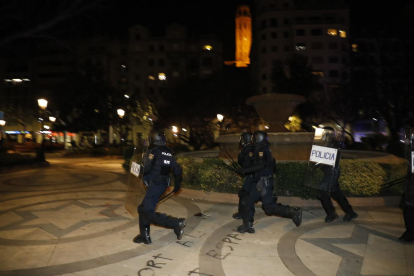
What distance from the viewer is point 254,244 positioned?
17.7 ft

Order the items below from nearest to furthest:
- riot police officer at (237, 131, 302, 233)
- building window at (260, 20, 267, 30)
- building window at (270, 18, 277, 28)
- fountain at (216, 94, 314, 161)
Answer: riot police officer at (237, 131, 302, 233) → fountain at (216, 94, 314, 161) → building window at (270, 18, 277, 28) → building window at (260, 20, 267, 30)

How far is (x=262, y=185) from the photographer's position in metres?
5.61

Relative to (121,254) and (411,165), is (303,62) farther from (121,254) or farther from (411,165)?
(121,254)

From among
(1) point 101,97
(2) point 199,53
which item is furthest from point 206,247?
(2) point 199,53

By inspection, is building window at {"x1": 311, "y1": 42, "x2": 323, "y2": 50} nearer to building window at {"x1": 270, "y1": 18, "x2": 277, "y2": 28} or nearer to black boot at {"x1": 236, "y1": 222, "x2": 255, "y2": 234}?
building window at {"x1": 270, "y1": 18, "x2": 277, "y2": 28}

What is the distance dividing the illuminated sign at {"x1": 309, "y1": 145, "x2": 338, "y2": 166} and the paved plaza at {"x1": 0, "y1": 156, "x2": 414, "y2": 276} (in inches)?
49.9

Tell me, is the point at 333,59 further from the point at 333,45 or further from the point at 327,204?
the point at 327,204

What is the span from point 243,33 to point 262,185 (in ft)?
44.7

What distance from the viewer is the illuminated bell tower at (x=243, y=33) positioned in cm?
1769

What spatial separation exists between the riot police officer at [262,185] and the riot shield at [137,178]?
1684 millimetres

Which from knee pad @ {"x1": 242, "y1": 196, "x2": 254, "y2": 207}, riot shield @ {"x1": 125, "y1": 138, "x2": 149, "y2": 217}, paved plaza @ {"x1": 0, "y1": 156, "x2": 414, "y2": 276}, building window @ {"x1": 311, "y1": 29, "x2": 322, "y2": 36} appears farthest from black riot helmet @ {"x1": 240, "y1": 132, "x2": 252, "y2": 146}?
building window @ {"x1": 311, "y1": 29, "x2": 322, "y2": 36}

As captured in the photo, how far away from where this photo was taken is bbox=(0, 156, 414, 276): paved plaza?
4.45m

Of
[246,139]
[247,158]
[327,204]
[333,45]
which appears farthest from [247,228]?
[333,45]

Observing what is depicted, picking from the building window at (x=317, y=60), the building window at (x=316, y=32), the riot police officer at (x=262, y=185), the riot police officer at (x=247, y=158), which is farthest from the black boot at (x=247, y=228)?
the building window at (x=316, y=32)
